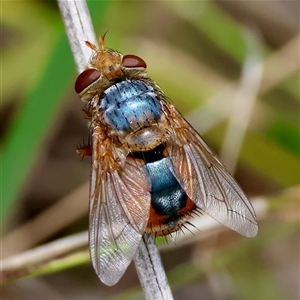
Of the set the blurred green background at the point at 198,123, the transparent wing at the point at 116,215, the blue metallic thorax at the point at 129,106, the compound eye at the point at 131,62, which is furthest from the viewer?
the blurred green background at the point at 198,123

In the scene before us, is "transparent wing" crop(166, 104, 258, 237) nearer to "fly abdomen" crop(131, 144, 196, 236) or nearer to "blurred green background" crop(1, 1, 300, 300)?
"fly abdomen" crop(131, 144, 196, 236)

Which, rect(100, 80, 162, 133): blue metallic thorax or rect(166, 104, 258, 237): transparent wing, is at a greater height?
rect(100, 80, 162, 133): blue metallic thorax

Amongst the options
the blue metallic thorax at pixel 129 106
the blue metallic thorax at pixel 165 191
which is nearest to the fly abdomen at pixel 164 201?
the blue metallic thorax at pixel 165 191

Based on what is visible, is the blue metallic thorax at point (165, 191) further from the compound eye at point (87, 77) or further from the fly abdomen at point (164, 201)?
the compound eye at point (87, 77)

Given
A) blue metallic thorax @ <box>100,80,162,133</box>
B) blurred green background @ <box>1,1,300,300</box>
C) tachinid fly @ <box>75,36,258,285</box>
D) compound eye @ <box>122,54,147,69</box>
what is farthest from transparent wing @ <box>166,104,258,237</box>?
blurred green background @ <box>1,1,300,300</box>

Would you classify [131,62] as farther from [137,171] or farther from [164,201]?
[164,201]

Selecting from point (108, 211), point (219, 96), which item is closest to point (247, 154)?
point (219, 96)
